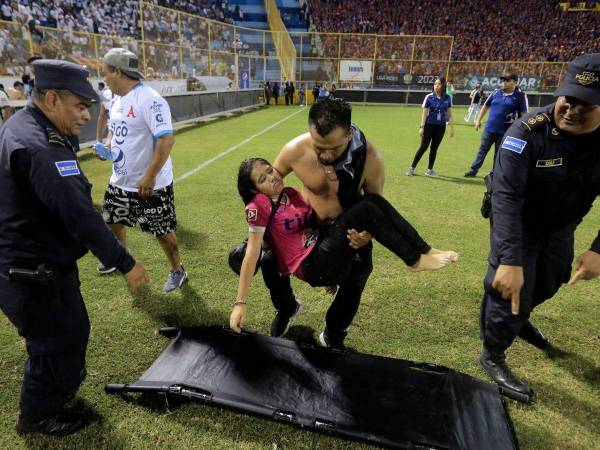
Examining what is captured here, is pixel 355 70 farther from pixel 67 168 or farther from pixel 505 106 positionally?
pixel 67 168

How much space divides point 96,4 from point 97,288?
22.6 m

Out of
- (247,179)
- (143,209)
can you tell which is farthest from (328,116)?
(143,209)

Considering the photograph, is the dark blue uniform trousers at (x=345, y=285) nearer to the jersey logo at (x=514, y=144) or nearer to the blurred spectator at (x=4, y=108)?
the jersey logo at (x=514, y=144)

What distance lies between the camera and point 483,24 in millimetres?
35844

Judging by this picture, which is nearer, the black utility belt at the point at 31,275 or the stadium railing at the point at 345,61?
the black utility belt at the point at 31,275

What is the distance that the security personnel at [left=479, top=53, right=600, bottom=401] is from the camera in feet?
7.32

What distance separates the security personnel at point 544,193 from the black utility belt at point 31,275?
8.31ft

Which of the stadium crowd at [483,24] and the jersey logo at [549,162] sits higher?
the stadium crowd at [483,24]

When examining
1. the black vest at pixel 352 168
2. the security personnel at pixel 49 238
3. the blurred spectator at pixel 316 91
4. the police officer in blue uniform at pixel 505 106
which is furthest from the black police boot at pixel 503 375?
the blurred spectator at pixel 316 91

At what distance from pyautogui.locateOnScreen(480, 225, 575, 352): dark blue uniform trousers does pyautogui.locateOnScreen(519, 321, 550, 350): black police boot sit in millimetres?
544

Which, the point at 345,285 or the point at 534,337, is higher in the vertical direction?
the point at 345,285

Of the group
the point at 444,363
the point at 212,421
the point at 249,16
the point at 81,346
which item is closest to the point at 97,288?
the point at 81,346

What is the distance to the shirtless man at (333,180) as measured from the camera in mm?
2389

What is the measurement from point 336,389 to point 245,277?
92cm
